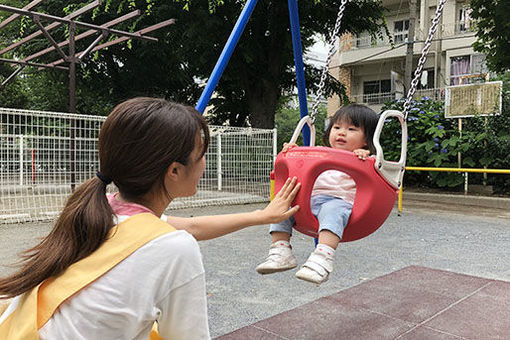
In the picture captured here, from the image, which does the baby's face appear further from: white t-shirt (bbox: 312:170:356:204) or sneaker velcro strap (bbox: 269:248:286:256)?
sneaker velcro strap (bbox: 269:248:286:256)

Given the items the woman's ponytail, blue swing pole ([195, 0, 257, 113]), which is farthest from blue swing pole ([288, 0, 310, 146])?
the woman's ponytail

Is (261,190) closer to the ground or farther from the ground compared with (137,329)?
closer to the ground

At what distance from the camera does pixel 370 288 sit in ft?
9.82

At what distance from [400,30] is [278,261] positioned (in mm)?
19242

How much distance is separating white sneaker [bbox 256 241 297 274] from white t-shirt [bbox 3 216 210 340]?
1150 millimetres

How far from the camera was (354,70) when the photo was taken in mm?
20391

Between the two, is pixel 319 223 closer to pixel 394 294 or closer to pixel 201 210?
pixel 394 294

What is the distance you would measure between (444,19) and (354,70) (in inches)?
176

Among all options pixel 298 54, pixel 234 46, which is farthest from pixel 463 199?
pixel 234 46

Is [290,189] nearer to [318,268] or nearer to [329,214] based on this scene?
[329,214]

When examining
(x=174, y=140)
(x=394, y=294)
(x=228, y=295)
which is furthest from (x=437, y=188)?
(x=174, y=140)

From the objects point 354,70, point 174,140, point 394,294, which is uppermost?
point 354,70

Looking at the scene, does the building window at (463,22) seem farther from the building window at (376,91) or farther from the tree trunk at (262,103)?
the tree trunk at (262,103)

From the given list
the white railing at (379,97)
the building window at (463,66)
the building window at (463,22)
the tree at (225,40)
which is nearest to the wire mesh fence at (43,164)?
the tree at (225,40)
